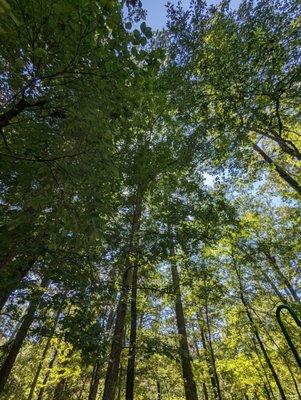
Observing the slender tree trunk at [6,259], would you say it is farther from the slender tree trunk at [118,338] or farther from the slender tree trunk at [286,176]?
the slender tree trunk at [286,176]

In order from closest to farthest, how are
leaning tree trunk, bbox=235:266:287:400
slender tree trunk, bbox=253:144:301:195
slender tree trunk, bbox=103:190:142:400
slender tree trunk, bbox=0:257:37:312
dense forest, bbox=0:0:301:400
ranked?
dense forest, bbox=0:0:301:400 → slender tree trunk, bbox=0:257:37:312 → slender tree trunk, bbox=103:190:142:400 → leaning tree trunk, bbox=235:266:287:400 → slender tree trunk, bbox=253:144:301:195

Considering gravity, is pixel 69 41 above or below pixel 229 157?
below

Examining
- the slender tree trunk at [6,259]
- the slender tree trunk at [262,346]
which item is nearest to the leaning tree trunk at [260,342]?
the slender tree trunk at [262,346]

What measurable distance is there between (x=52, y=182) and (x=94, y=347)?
2879 millimetres

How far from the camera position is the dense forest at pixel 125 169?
3543mm

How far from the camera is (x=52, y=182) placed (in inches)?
163

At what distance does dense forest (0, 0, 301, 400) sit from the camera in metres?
3.54

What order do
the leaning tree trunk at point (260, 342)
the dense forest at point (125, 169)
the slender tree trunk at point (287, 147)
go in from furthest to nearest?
the leaning tree trunk at point (260, 342), the slender tree trunk at point (287, 147), the dense forest at point (125, 169)

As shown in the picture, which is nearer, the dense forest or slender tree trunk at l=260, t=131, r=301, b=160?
the dense forest

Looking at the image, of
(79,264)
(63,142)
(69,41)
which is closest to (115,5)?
(69,41)

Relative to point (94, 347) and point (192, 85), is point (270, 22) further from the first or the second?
point (94, 347)

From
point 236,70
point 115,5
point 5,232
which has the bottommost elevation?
point 5,232

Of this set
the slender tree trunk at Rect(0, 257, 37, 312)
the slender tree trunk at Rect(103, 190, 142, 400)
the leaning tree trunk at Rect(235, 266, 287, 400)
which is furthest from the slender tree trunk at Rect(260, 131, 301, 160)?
the slender tree trunk at Rect(0, 257, 37, 312)

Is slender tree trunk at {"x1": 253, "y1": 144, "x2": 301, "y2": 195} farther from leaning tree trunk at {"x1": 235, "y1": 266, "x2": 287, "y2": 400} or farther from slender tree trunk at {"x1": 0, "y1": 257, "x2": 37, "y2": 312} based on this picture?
slender tree trunk at {"x1": 0, "y1": 257, "x2": 37, "y2": 312}
